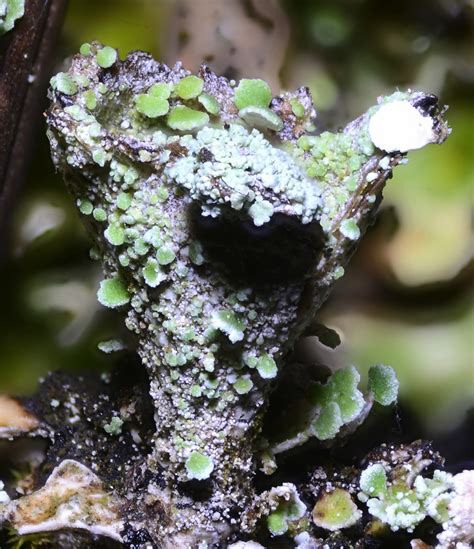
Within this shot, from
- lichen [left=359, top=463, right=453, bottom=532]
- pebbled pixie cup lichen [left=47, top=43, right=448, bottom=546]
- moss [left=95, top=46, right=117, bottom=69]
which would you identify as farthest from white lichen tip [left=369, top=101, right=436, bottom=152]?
lichen [left=359, top=463, right=453, bottom=532]

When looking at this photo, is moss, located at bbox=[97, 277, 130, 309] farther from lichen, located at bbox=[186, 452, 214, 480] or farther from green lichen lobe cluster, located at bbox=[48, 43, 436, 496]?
lichen, located at bbox=[186, 452, 214, 480]

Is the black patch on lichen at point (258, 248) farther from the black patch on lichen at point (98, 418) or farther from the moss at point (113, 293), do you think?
the black patch on lichen at point (98, 418)

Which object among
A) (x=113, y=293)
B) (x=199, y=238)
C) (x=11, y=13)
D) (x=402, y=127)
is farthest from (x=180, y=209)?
(x=11, y=13)

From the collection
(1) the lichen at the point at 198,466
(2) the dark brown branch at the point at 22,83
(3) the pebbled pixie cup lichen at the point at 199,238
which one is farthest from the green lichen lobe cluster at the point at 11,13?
(1) the lichen at the point at 198,466

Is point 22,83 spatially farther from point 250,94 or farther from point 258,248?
point 258,248

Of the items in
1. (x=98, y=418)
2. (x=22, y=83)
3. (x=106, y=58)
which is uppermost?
(x=22, y=83)
